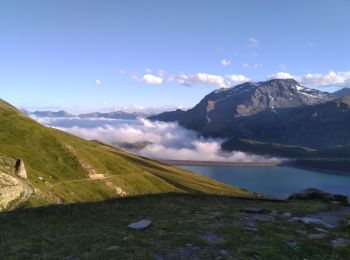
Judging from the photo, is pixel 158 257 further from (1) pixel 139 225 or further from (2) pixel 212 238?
(1) pixel 139 225

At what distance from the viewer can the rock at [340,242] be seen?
91.8 ft

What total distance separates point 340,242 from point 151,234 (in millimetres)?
13233

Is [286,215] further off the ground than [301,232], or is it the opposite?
[301,232]

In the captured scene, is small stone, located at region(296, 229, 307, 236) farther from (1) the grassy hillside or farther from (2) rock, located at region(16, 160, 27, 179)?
(1) the grassy hillside

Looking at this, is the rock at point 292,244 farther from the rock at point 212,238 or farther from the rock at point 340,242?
the rock at point 212,238

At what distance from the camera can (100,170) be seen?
137m

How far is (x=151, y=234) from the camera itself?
27.6m

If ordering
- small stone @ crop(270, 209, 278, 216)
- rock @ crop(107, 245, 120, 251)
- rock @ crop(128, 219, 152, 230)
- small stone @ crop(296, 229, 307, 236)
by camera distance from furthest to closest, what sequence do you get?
small stone @ crop(270, 209, 278, 216) → small stone @ crop(296, 229, 307, 236) → rock @ crop(128, 219, 152, 230) → rock @ crop(107, 245, 120, 251)

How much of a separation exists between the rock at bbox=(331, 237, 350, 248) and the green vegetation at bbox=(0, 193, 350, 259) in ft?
1.84

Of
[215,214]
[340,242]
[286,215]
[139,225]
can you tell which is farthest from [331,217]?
[139,225]

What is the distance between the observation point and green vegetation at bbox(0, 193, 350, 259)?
23453mm

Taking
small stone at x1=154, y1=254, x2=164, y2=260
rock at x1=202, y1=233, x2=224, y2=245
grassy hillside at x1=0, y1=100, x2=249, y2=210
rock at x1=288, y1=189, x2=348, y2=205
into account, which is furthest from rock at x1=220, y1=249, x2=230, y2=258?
grassy hillside at x1=0, y1=100, x2=249, y2=210

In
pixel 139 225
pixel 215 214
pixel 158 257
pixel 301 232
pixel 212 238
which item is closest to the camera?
pixel 158 257

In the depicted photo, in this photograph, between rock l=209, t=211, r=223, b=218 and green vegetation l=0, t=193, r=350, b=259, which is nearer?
green vegetation l=0, t=193, r=350, b=259
